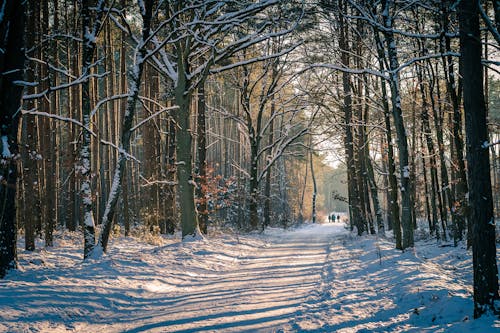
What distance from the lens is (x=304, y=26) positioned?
52.7 ft

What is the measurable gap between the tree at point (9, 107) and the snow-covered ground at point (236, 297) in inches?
29.8

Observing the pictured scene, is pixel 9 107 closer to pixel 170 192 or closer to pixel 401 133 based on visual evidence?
pixel 401 133

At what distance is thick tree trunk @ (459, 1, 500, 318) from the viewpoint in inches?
209

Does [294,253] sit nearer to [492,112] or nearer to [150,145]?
[150,145]

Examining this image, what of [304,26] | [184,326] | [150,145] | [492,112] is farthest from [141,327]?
[492,112]

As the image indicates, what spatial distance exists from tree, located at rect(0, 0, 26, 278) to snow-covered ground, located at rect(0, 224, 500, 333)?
756mm

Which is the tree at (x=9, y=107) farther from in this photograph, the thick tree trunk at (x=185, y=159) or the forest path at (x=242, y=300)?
the thick tree trunk at (x=185, y=159)

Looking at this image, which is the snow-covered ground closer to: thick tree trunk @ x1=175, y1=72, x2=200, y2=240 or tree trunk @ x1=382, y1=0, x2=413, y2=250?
tree trunk @ x1=382, y1=0, x2=413, y2=250

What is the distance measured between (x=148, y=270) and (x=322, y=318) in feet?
16.3

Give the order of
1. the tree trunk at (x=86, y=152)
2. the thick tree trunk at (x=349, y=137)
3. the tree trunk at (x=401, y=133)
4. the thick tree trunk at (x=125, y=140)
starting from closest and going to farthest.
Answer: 1. the tree trunk at (x=86, y=152)
2. the thick tree trunk at (x=125, y=140)
3. the tree trunk at (x=401, y=133)
4. the thick tree trunk at (x=349, y=137)

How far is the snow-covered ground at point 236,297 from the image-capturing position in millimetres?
Result: 5363

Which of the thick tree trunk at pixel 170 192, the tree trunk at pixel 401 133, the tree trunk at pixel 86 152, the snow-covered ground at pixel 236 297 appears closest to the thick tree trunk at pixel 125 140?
the tree trunk at pixel 86 152

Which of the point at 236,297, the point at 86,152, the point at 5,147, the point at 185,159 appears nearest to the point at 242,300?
the point at 236,297

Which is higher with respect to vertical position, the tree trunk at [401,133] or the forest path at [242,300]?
the tree trunk at [401,133]
